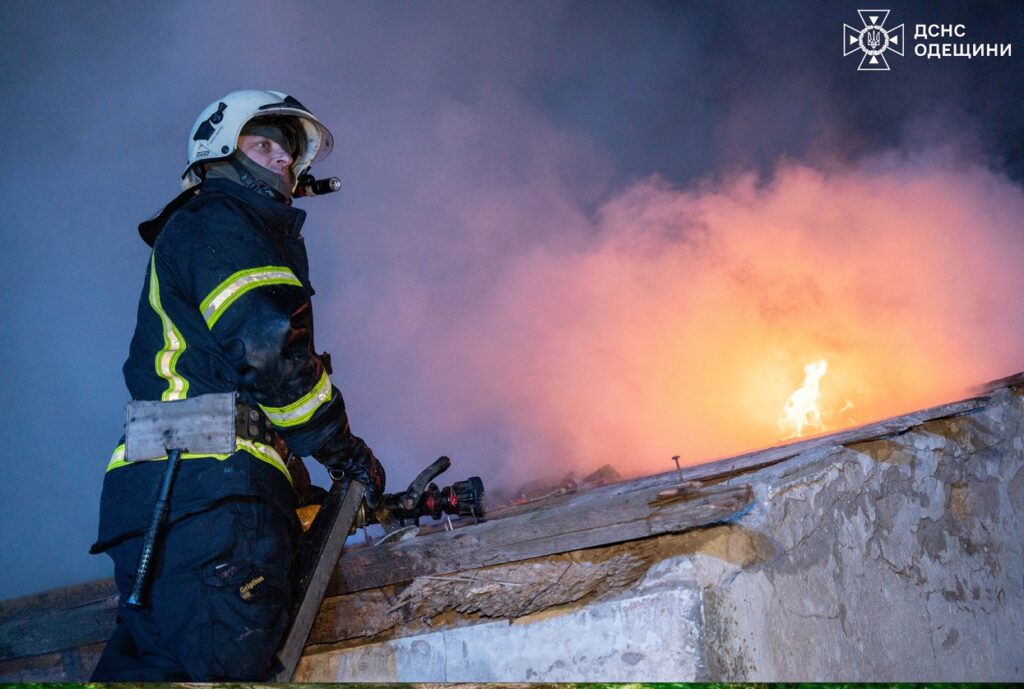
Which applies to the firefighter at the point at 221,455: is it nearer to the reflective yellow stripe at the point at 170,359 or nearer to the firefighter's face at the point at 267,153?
the reflective yellow stripe at the point at 170,359

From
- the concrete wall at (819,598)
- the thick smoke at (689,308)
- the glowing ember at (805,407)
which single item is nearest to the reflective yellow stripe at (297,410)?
the concrete wall at (819,598)

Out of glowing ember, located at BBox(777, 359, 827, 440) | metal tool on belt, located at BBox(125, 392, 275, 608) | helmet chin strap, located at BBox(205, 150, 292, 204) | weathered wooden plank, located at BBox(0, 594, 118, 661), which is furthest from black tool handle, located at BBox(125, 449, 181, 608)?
glowing ember, located at BBox(777, 359, 827, 440)

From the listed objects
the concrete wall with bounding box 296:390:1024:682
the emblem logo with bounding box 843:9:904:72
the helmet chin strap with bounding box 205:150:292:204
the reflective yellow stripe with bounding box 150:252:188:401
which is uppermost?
the emblem logo with bounding box 843:9:904:72

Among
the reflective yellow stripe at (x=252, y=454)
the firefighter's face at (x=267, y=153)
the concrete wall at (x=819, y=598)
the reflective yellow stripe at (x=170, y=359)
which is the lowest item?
the concrete wall at (x=819, y=598)

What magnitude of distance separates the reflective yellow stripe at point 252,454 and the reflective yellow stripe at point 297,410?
0.24ft

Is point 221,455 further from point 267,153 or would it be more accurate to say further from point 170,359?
point 267,153

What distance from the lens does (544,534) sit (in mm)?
1947

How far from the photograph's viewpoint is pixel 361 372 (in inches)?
234

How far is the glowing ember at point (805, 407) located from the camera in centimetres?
485

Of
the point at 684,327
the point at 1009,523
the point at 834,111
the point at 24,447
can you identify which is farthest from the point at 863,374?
the point at 24,447

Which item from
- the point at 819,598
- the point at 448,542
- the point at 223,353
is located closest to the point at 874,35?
the point at 819,598

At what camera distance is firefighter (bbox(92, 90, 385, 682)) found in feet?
5.80

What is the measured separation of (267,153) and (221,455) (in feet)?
3.26

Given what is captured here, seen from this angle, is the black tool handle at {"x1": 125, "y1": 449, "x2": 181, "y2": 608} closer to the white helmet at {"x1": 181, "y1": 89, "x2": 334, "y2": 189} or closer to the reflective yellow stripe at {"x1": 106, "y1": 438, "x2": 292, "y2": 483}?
the reflective yellow stripe at {"x1": 106, "y1": 438, "x2": 292, "y2": 483}
